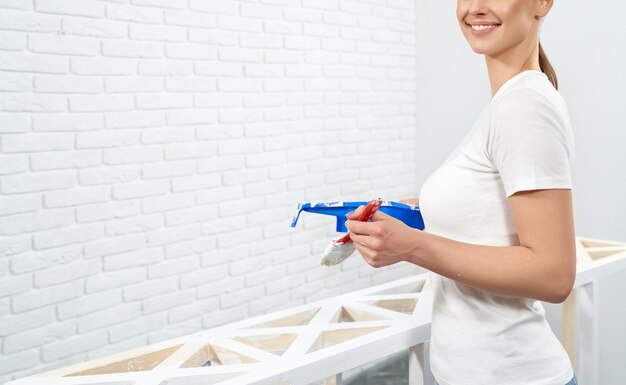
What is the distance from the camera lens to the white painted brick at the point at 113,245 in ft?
7.96

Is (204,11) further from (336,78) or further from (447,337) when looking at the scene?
(447,337)

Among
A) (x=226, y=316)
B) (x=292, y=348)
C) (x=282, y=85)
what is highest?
(x=282, y=85)

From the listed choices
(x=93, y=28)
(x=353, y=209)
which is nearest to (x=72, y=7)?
(x=93, y=28)

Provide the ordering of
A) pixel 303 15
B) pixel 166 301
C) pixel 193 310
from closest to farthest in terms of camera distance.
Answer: pixel 166 301
pixel 193 310
pixel 303 15

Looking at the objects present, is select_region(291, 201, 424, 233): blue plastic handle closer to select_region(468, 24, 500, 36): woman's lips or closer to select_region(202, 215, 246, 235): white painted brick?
select_region(468, 24, 500, 36): woman's lips

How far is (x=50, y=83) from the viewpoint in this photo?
7.38 feet

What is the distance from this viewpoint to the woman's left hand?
944 millimetres

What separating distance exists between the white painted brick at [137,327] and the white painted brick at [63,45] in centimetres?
111

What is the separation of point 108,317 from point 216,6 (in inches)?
56.6

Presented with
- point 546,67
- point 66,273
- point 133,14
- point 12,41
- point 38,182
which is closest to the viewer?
point 546,67

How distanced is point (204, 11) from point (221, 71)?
27 cm

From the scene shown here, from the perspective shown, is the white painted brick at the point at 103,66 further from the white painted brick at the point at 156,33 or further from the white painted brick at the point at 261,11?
the white painted brick at the point at 261,11

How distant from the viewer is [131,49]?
2471 millimetres

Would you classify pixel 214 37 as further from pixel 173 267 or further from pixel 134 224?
pixel 173 267
